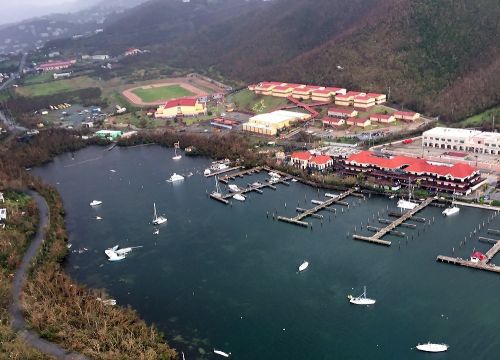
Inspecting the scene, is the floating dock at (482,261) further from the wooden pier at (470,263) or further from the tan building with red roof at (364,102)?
the tan building with red roof at (364,102)

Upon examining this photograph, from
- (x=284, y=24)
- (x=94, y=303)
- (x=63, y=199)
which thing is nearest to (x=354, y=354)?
(x=94, y=303)

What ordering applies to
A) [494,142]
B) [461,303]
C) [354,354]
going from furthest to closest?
[494,142] < [461,303] < [354,354]

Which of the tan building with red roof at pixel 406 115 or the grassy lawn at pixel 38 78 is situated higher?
the grassy lawn at pixel 38 78

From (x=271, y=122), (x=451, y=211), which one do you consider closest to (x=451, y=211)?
(x=451, y=211)

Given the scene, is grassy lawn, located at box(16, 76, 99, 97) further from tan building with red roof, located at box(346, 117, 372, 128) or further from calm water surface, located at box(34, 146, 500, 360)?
tan building with red roof, located at box(346, 117, 372, 128)

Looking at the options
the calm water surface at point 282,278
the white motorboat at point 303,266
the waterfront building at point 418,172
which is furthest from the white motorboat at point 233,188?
the white motorboat at point 303,266

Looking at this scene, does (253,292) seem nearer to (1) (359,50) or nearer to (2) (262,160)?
(2) (262,160)

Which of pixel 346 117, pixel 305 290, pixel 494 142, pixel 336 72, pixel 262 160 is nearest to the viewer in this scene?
pixel 305 290
